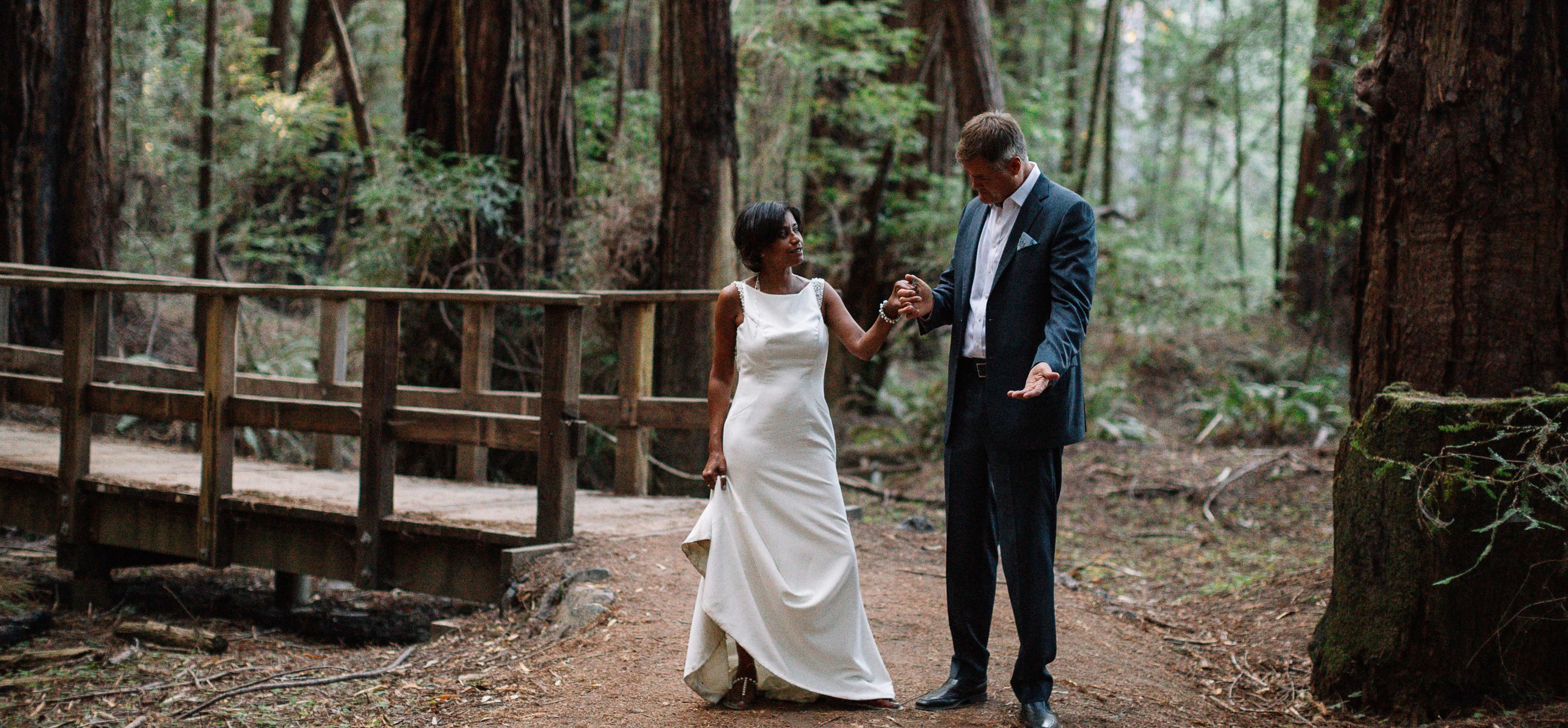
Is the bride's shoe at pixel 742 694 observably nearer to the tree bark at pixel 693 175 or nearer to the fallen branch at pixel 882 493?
the tree bark at pixel 693 175

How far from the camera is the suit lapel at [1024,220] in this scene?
375cm

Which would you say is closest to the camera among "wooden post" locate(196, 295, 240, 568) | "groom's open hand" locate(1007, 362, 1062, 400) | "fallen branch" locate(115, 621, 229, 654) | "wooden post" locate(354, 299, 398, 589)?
"groom's open hand" locate(1007, 362, 1062, 400)

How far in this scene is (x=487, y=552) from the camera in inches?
241

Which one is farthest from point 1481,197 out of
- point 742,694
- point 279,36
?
point 279,36

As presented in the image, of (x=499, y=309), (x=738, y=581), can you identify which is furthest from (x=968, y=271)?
(x=499, y=309)

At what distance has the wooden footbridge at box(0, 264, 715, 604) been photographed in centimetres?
591

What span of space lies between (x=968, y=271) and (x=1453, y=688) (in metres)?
2.41

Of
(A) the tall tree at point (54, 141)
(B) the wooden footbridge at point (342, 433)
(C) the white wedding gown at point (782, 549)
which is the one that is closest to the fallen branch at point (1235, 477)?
(B) the wooden footbridge at point (342, 433)

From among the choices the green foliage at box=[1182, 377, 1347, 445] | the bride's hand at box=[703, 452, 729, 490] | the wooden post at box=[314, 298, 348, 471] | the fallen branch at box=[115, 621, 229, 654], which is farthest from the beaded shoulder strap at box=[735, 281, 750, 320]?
the green foliage at box=[1182, 377, 1347, 445]

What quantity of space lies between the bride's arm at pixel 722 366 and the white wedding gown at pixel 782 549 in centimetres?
7

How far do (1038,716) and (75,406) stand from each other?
249 inches

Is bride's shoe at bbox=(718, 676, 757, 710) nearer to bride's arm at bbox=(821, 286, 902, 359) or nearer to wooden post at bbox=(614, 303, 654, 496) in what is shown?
bride's arm at bbox=(821, 286, 902, 359)

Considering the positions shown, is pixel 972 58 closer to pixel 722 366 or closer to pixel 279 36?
pixel 722 366

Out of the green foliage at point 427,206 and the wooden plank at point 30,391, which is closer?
the wooden plank at point 30,391
